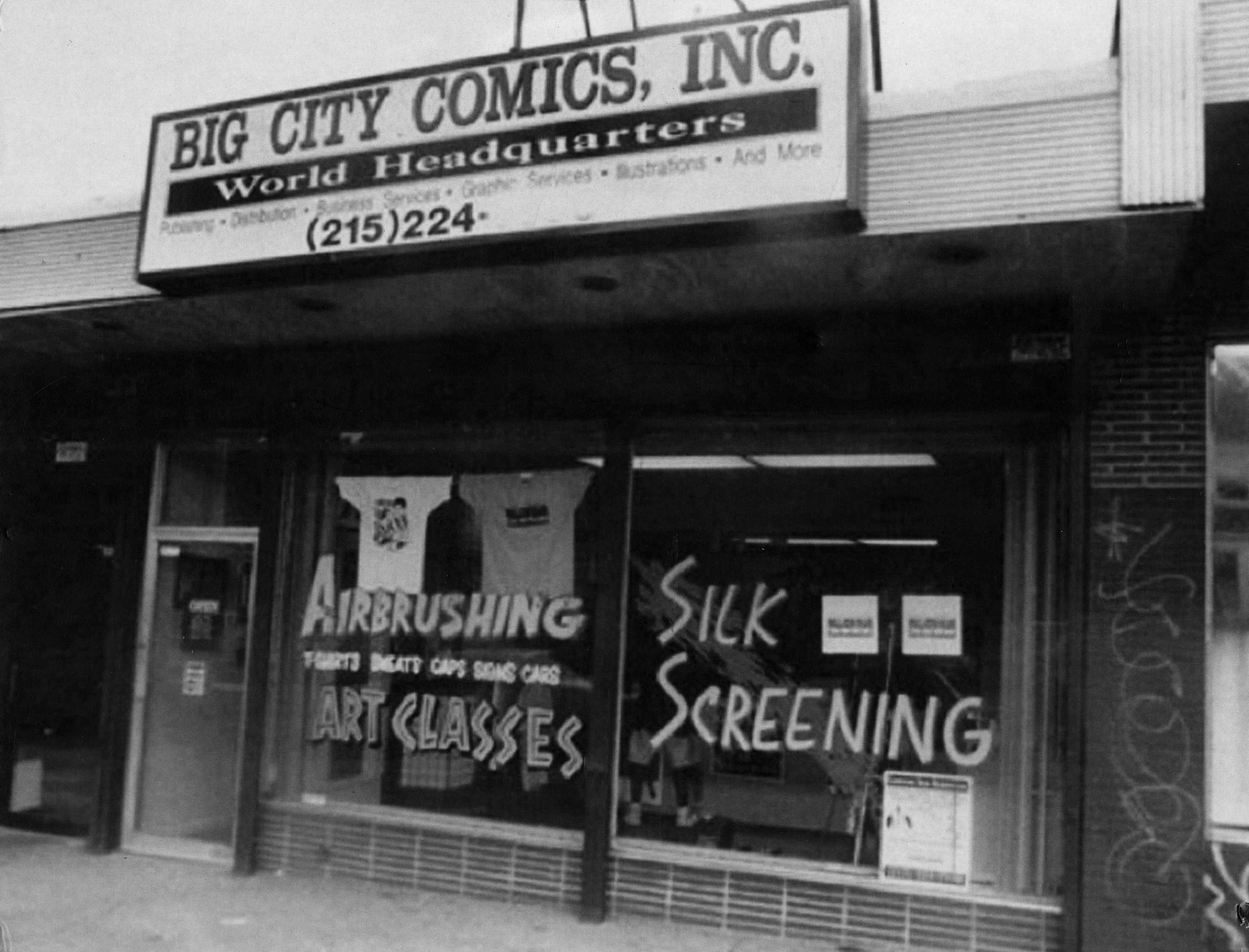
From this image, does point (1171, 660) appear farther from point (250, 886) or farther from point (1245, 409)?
point (250, 886)

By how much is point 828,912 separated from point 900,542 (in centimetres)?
218

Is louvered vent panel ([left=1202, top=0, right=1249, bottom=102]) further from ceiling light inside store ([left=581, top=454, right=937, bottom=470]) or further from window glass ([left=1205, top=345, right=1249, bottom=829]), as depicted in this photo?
ceiling light inside store ([left=581, top=454, right=937, bottom=470])

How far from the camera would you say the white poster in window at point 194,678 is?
887 centimetres

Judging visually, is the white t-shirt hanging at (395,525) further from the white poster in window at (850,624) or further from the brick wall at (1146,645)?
the brick wall at (1146,645)

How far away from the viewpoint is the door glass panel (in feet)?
28.7

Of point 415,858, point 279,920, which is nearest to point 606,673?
point 415,858

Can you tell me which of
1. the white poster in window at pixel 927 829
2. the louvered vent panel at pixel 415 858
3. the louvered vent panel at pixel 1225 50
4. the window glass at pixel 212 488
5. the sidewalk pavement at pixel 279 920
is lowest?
the sidewalk pavement at pixel 279 920

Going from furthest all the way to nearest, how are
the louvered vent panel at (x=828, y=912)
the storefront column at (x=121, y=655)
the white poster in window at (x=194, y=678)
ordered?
the white poster in window at (x=194, y=678)
the storefront column at (x=121, y=655)
the louvered vent panel at (x=828, y=912)

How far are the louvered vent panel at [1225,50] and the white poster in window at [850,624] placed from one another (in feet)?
10.7

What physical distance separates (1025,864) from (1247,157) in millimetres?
3869

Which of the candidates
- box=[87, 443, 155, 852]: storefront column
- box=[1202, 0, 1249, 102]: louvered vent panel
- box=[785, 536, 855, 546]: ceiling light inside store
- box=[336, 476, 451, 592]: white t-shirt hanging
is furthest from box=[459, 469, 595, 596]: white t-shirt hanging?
box=[1202, 0, 1249, 102]: louvered vent panel

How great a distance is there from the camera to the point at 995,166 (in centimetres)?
529

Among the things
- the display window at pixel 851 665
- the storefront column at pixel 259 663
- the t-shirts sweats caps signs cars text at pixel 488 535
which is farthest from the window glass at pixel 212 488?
the display window at pixel 851 665

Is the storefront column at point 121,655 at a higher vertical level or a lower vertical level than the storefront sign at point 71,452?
lower
